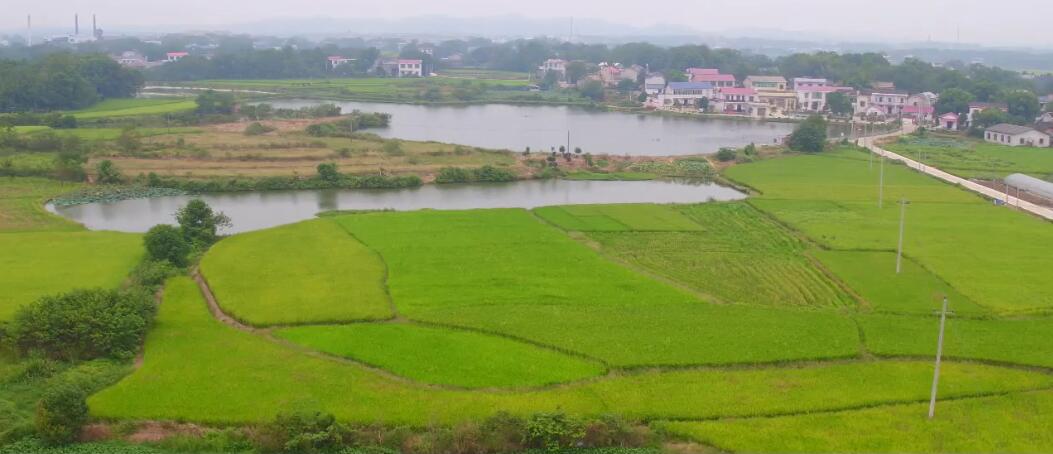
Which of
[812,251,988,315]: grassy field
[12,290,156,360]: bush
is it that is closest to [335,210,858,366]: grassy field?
[812,251,988,315]: grassy field

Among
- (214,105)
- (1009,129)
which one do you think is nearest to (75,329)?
(214,105)

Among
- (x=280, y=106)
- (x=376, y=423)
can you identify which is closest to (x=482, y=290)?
(x=376, y=423)

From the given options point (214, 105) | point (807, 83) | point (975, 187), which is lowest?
point (975, 187)

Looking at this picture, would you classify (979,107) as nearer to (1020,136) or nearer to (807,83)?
(1020,136)

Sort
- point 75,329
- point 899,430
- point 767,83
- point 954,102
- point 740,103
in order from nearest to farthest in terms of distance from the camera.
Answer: point 899,430
point 75,329
point 954,102
point 740,103
point 767,83

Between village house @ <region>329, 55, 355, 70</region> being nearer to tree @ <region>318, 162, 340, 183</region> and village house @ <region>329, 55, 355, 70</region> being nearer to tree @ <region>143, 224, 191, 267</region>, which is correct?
tree @ <region>318, 162, 340, 183</region>

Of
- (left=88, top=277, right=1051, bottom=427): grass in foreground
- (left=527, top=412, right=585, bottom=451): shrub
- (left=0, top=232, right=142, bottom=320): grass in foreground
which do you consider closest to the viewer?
(left=527, top=412, right=585, bottom=451): shrub
